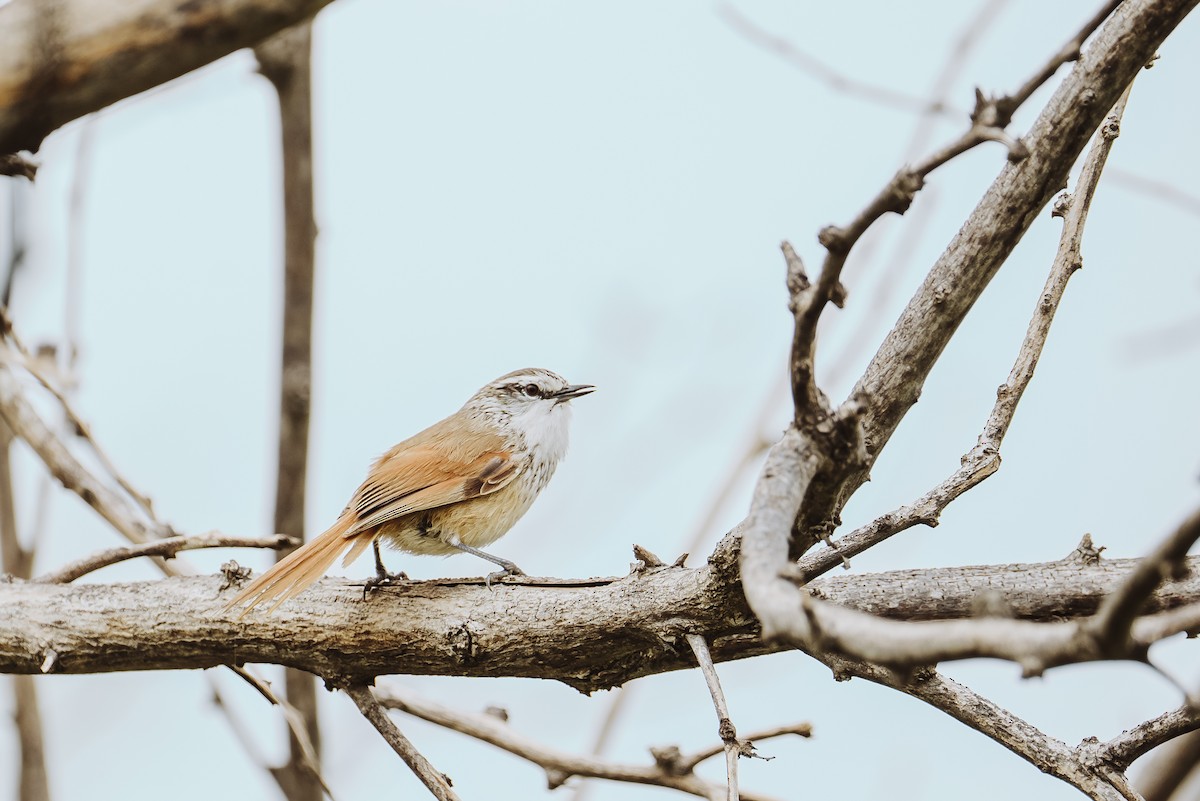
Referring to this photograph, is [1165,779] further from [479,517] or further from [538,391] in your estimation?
[538,391]

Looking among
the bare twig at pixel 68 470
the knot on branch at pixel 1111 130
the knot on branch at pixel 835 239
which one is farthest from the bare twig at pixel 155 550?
the knot on branch at pixel 1111 130

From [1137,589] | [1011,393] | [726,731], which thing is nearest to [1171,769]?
[1011,393]

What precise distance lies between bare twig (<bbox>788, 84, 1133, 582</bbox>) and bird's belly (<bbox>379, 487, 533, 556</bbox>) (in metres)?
2.00

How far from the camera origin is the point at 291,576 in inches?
133

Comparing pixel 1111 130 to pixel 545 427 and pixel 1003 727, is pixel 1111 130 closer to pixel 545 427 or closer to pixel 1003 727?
pixel 1003 727

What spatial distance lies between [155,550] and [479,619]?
109 cm

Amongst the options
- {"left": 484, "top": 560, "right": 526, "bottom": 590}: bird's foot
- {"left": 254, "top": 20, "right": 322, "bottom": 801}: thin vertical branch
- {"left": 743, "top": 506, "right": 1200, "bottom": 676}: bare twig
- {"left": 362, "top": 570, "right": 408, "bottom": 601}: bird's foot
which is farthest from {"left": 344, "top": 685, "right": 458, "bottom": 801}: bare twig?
{"left": 743, "top": 506, "right": 1200, "bottom": 676}: bare twig

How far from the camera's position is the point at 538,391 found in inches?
211

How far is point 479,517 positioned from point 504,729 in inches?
32.3

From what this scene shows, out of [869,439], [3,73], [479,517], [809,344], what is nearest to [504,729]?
[479,517]

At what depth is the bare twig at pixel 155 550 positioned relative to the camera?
3.47 metres

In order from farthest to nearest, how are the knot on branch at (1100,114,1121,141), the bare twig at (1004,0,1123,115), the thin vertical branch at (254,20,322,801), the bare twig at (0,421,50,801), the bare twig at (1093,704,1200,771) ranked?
the bare twig at (0,421,50,801), the thin vertical branch at (254,20,322,801), the knot on branch at (1100,114,1121,141), the bare twig at (1093,704,1200,771), the bare twig at (1004,0,1123,115)

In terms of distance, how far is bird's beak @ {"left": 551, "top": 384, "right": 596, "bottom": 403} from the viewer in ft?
17.4

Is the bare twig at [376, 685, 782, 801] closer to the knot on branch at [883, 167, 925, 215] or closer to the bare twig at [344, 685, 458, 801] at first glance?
the bare twig at [344, 685, 458, 801]
